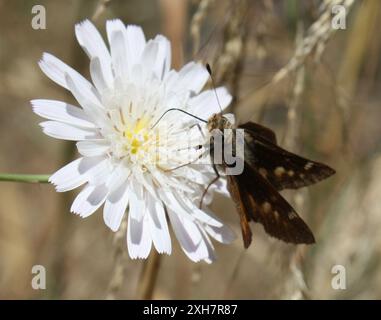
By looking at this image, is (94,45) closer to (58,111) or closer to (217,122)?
(58,111)

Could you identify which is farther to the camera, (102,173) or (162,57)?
(162,57)

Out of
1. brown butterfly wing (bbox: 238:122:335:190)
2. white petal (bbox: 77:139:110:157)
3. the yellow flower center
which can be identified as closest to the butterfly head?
brown butterfly wing (bbox: 238:122:335:190)

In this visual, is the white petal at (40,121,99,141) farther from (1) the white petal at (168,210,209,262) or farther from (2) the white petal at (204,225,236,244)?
(2) the white petal at (204,225,236,244)

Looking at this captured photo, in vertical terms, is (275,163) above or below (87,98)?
below

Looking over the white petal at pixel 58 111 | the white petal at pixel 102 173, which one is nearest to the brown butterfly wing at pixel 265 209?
the white petal at pixel 102 173

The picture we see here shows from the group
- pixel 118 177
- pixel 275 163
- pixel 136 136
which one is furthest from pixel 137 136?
pixel 275 163

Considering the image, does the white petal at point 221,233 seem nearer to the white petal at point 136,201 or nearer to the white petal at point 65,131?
the white petal at point 136,201

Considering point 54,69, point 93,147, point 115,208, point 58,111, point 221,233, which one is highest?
point 54,69
